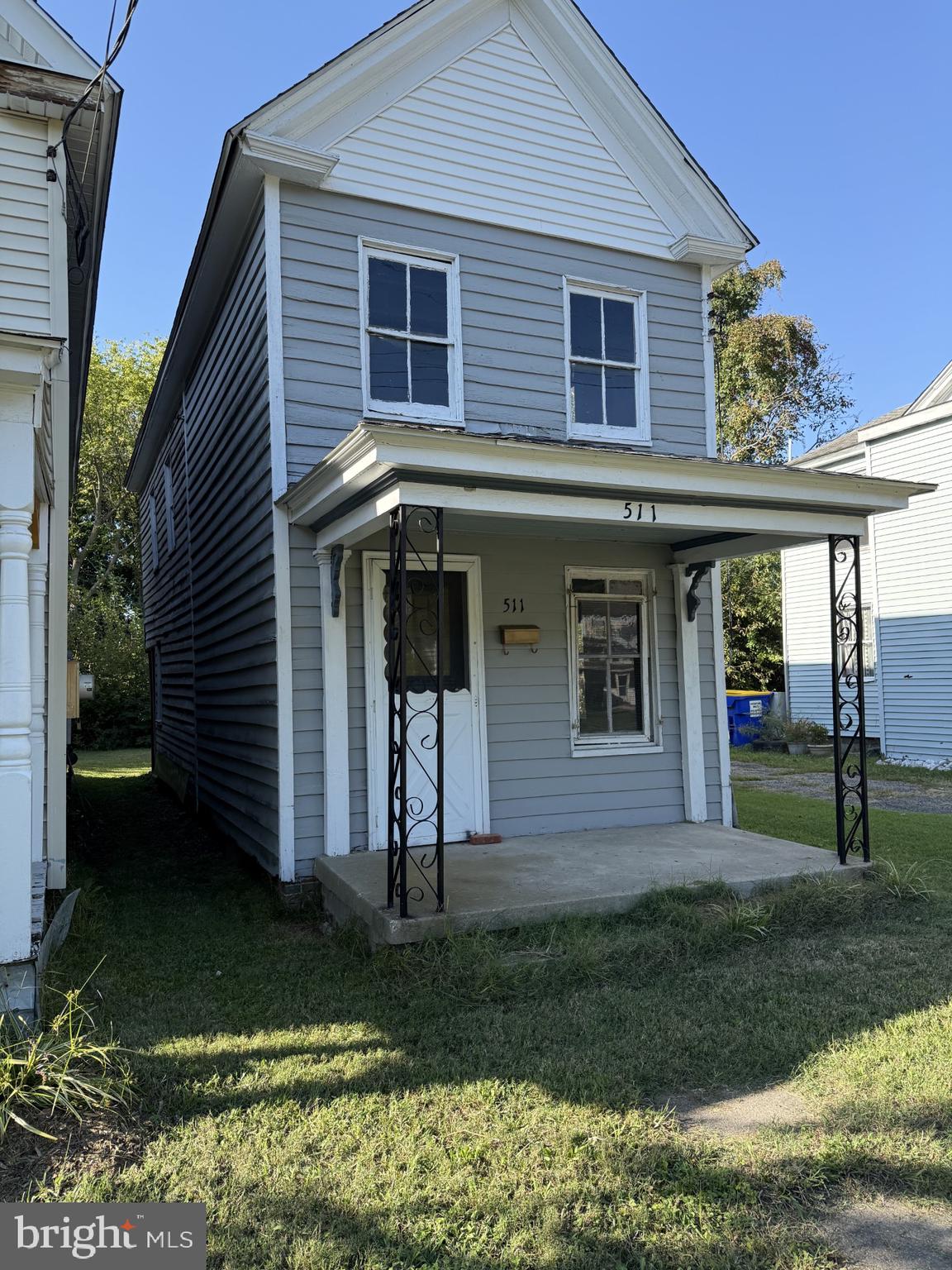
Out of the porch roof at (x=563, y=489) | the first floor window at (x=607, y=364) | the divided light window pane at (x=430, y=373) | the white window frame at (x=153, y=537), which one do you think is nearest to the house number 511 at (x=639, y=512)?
the porch roof at (x=563, y=489)

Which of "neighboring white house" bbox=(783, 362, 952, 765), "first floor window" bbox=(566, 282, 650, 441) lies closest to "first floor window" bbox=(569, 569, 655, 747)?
"first floor window" bbox=(566, 282, 650, 441)

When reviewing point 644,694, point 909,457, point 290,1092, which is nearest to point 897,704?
point 909,457

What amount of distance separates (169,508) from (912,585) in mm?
11957

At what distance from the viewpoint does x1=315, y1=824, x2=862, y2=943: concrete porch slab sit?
15.4ft

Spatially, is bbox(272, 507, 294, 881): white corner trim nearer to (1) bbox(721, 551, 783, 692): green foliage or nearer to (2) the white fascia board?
(2) the white fascia board

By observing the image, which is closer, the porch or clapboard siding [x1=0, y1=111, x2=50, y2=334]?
the porch

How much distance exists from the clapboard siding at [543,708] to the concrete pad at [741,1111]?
343 cm

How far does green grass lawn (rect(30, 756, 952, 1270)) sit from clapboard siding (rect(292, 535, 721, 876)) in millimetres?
1775

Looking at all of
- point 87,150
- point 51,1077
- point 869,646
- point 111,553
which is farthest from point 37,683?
point 111,553

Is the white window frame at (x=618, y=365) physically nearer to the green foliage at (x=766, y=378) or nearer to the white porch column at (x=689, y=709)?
the white porch column at (x=689, y=709)

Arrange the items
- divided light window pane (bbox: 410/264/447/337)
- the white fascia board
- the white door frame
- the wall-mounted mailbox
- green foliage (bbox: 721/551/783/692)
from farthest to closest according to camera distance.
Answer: green foliage (bbox: 721/551/783/692), the wall-mounted mailbox, divided light window pane (bbox: 410/264/447/337), the white door frame, the white fascia board

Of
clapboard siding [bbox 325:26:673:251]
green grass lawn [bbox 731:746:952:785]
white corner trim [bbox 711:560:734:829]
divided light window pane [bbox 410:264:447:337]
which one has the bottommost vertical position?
green grass lawn [bbox 731:746:952:785]

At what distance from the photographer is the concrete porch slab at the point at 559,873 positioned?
469 centimetres

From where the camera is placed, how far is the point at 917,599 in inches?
576
